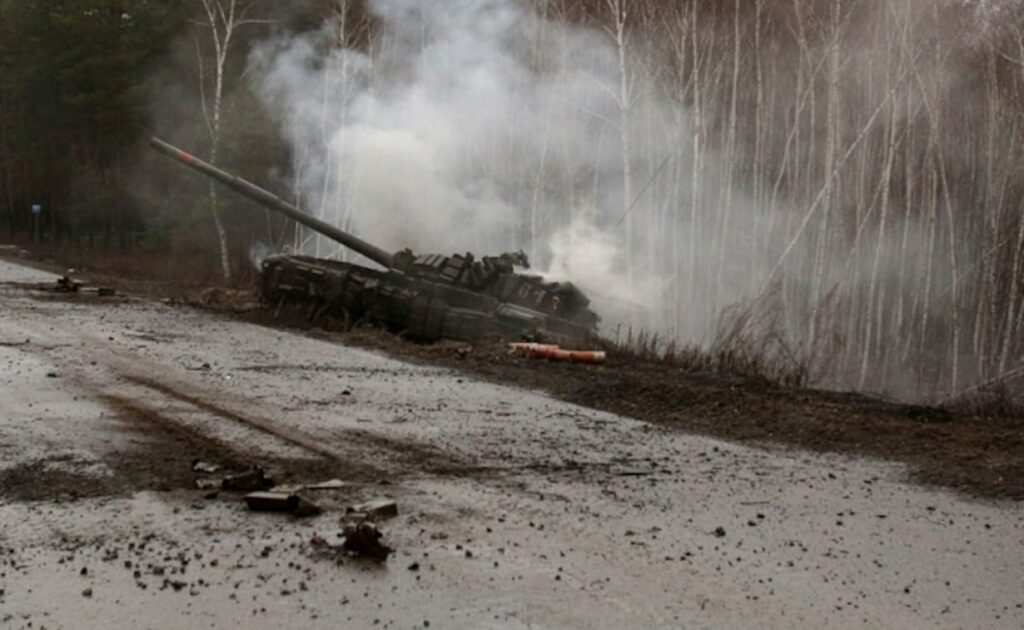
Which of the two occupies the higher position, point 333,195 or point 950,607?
point 333,195

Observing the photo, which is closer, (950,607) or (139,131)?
(950,607)

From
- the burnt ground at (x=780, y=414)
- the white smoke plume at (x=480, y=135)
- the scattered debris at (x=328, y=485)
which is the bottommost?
the scattered debris at (x=328, y=485)

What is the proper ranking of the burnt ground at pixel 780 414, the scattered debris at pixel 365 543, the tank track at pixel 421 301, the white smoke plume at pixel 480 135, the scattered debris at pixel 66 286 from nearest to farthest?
the scattered debris at pixel 365 543, the burnt ground at pixel 780 414, the tank track at pixel 421 301, the scattered debris at pixel 66 286, the white smoke plume at pixel 480 135

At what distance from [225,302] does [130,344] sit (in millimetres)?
7860

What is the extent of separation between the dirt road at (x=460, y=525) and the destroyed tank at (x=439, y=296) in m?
6.05

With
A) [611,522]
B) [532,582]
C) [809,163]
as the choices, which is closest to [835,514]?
[611,522]

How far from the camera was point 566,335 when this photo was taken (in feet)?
55.2

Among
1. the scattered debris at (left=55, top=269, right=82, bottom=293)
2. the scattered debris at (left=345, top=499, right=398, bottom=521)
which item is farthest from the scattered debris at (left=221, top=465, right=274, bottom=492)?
the scattered debris at (left=55, top=269, right=82, bottom=293)

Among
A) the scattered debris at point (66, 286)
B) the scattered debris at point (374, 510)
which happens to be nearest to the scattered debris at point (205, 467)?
the scattered debris at point (374, 510)

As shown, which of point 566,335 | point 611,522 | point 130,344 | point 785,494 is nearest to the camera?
point 611,522

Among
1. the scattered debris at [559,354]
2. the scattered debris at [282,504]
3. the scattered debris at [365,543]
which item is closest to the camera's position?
the scattered debris at [365,543]

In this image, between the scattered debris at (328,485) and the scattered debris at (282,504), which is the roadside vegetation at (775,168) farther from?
the scattered debris at (282,504)

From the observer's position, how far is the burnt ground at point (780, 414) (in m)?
8.65

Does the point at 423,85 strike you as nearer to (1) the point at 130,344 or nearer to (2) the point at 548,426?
(1) the point at 130,344
